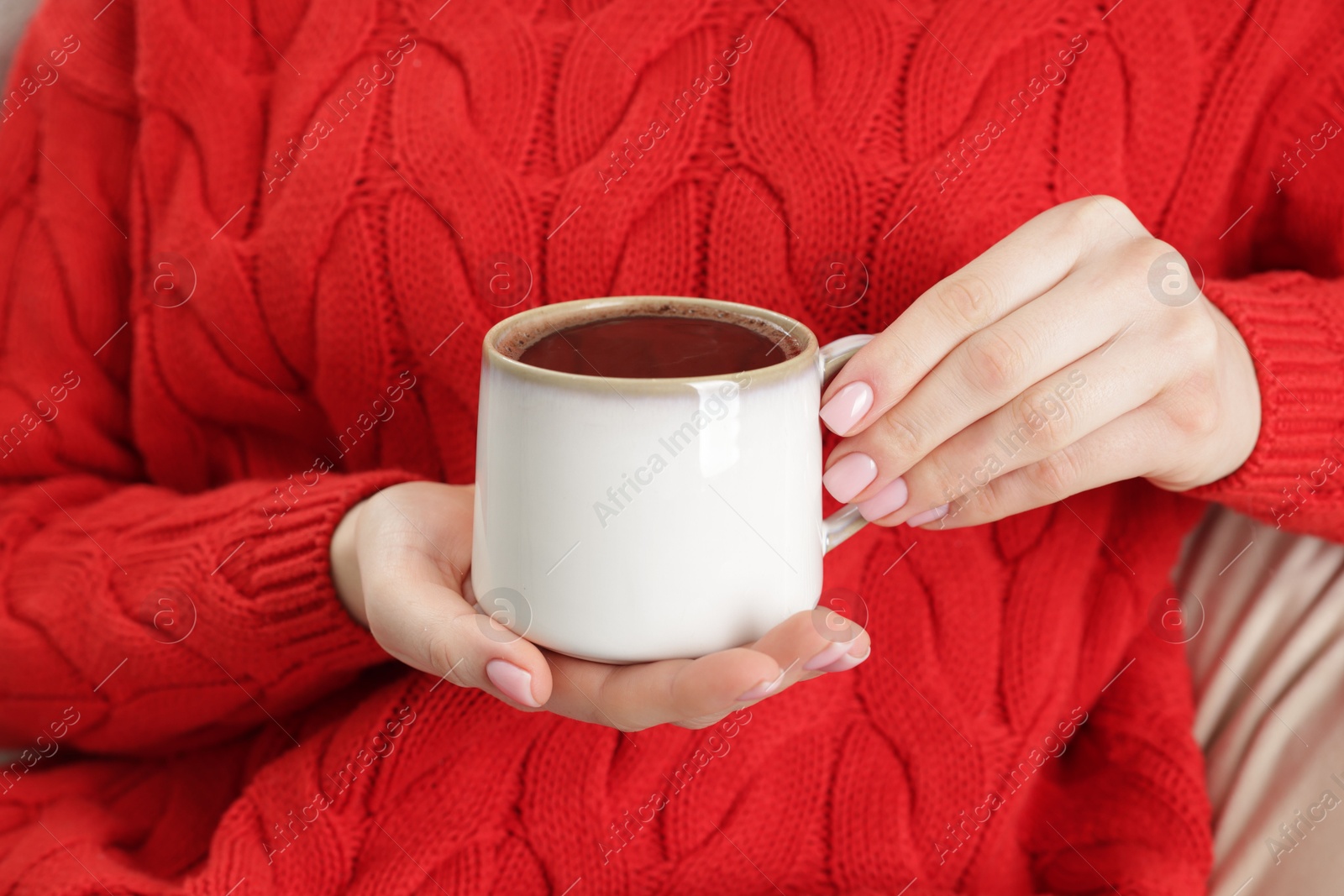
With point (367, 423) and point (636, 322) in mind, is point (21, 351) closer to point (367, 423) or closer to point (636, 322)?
point (367, 423)

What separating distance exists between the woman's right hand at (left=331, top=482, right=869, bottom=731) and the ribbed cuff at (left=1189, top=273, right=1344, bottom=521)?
0.36m

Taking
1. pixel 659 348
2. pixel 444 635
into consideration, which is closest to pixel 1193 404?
pixel 659 348

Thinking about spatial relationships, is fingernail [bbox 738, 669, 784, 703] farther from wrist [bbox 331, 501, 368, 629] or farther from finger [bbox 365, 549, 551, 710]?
wrist [bbox 331, 501, 368, 629]

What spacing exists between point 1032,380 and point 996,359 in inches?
1.2

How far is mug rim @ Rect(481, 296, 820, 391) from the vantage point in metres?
0.44

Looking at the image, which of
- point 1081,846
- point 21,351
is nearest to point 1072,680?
point 1081,846

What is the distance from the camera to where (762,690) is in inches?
18.3

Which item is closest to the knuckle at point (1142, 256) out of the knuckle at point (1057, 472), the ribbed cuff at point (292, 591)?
the knuckle at point (1057, 472)

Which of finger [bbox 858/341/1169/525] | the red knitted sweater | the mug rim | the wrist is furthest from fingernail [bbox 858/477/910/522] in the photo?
the wrist

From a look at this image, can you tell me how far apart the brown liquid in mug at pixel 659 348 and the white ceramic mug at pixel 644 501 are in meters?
0.01

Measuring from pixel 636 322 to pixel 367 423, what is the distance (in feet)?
1.28

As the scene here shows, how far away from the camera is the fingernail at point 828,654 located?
1.58 feet

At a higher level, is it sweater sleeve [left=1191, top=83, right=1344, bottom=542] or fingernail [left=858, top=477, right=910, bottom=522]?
fingernail [left=858, top=477, right=910, bottom=522]

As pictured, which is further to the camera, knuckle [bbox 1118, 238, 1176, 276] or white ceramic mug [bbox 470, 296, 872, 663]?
knuckle [bbox 1118, 238, 1176, 276]
